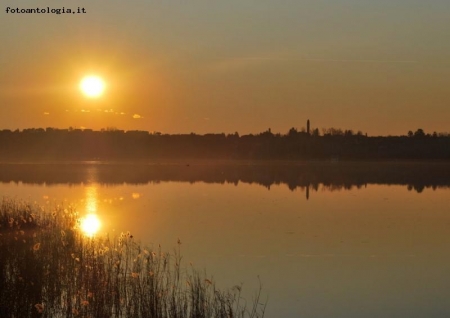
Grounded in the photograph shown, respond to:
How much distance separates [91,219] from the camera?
20.2 meters

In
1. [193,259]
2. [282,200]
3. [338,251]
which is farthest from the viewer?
[282,200]

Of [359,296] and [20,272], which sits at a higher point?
[20,272]

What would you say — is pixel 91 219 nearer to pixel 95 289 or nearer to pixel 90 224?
pixel 90 224

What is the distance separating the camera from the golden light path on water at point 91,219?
16966mm

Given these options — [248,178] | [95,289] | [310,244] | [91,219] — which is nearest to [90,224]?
[91,219]

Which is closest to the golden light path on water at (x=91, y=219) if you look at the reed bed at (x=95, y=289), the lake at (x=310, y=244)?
the lake at (x=310, y=244)

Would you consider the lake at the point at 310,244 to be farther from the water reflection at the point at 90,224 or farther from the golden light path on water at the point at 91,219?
the water reflection at the point at 90,224

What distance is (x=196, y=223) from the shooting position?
791 inches

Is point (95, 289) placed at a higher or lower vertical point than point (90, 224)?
higher

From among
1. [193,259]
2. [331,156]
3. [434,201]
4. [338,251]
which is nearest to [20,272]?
[193,259]

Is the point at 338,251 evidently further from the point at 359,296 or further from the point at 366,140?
the point at 366,140

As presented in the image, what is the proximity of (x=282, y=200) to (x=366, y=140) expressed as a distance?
76131 millimetres

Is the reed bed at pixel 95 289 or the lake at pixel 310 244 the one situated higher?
the reed bed at pixel 95 289

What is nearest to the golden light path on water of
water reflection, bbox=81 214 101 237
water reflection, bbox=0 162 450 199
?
water reflection, bbox=81 214 101 237
